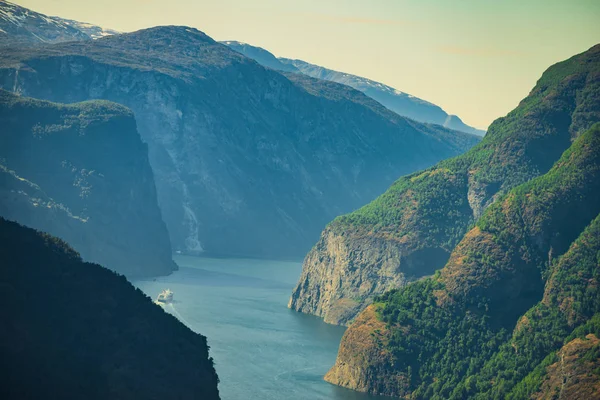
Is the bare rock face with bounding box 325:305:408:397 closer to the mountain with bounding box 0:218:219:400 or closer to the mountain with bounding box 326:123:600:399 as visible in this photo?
the mountain with bounding box 326:123:600:399

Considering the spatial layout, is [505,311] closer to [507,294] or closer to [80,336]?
[507,294]

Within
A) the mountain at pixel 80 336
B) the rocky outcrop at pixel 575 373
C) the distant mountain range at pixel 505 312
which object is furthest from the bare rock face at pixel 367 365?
the mountain at pixel 80 336

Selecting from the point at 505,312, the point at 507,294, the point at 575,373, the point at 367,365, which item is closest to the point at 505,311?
the point at 505,312

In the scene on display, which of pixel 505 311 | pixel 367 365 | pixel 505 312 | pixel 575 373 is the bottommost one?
pixel 367 365

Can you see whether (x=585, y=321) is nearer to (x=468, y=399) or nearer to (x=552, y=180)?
(x=468, y=399)

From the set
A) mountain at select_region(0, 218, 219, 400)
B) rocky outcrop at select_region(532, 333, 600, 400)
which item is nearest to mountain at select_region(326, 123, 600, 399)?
rocky outcrop at select_region(532, 333, 600, 400)

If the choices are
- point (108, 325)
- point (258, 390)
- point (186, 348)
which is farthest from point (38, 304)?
point (258, 390)
